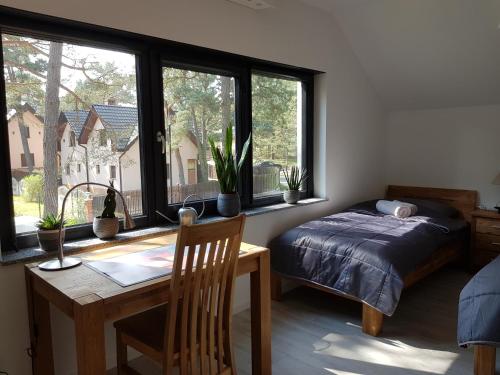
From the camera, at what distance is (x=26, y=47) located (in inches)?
78.8

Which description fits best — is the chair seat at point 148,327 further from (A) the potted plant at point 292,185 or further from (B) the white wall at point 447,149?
(B) the white wall at point 447,149

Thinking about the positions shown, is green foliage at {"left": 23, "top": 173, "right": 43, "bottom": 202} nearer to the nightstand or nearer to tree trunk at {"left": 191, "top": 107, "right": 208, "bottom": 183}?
tree trunk at {"left": 191, "top": 107, "right": 208, "bottom": 183}

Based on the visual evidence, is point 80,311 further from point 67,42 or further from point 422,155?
point 422,155

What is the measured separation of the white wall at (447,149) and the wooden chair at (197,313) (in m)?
3.26

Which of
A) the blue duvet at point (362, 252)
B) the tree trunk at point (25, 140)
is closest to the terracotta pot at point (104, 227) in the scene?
the tree trunk at point (25, 140)

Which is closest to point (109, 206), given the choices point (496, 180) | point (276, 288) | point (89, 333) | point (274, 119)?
point (89, 333)

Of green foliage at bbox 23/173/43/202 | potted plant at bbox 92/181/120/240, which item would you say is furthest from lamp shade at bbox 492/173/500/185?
green foliage at bbox 23/173/43/202

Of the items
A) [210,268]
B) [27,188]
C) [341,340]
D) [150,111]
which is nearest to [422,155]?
[341,340]

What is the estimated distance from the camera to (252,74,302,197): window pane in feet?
10.8

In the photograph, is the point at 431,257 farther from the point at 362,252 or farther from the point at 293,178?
the point at 293,178

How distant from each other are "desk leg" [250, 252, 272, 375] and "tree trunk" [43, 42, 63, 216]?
3.95 feet

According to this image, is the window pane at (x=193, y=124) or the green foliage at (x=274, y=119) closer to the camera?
the window pane at (x=193, y=124)

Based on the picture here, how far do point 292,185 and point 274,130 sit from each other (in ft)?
1.70

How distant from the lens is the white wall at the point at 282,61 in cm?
189
